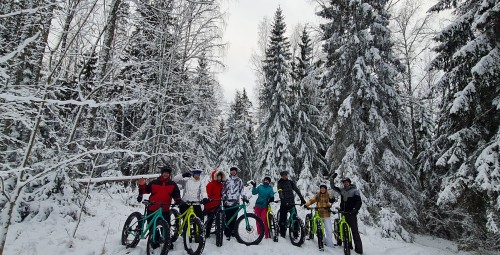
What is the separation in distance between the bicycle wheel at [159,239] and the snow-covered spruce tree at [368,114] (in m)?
8.86

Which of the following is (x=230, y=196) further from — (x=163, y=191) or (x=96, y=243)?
(x=96, y=243)

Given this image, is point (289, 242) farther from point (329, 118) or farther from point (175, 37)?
point (175, 37)

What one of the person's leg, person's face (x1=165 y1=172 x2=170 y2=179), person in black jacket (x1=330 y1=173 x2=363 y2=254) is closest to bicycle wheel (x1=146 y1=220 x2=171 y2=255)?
person's face (x1=165 y1=172 x2=170 y2=179)

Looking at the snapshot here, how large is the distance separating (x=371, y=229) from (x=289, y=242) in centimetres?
514

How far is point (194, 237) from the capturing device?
7531mm

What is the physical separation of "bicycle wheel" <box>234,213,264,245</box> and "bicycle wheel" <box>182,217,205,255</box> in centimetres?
132

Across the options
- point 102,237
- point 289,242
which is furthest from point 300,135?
point 102,237

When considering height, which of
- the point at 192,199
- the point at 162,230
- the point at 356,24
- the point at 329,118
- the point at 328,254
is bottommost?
the point at 328,254

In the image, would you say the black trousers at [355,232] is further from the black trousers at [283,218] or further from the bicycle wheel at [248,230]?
the bicycle wheel at [248,230]

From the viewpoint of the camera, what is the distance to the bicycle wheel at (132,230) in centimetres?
734

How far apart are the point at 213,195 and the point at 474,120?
7824 millimetres

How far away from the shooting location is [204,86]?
18.8m

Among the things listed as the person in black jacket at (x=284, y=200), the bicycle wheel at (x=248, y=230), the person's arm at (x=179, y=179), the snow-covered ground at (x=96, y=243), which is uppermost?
the person's arm at (x=179, y=179)

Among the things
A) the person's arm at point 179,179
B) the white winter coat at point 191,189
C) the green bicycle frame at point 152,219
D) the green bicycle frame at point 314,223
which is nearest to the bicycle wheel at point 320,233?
the green bicycle frame at point 314,223
